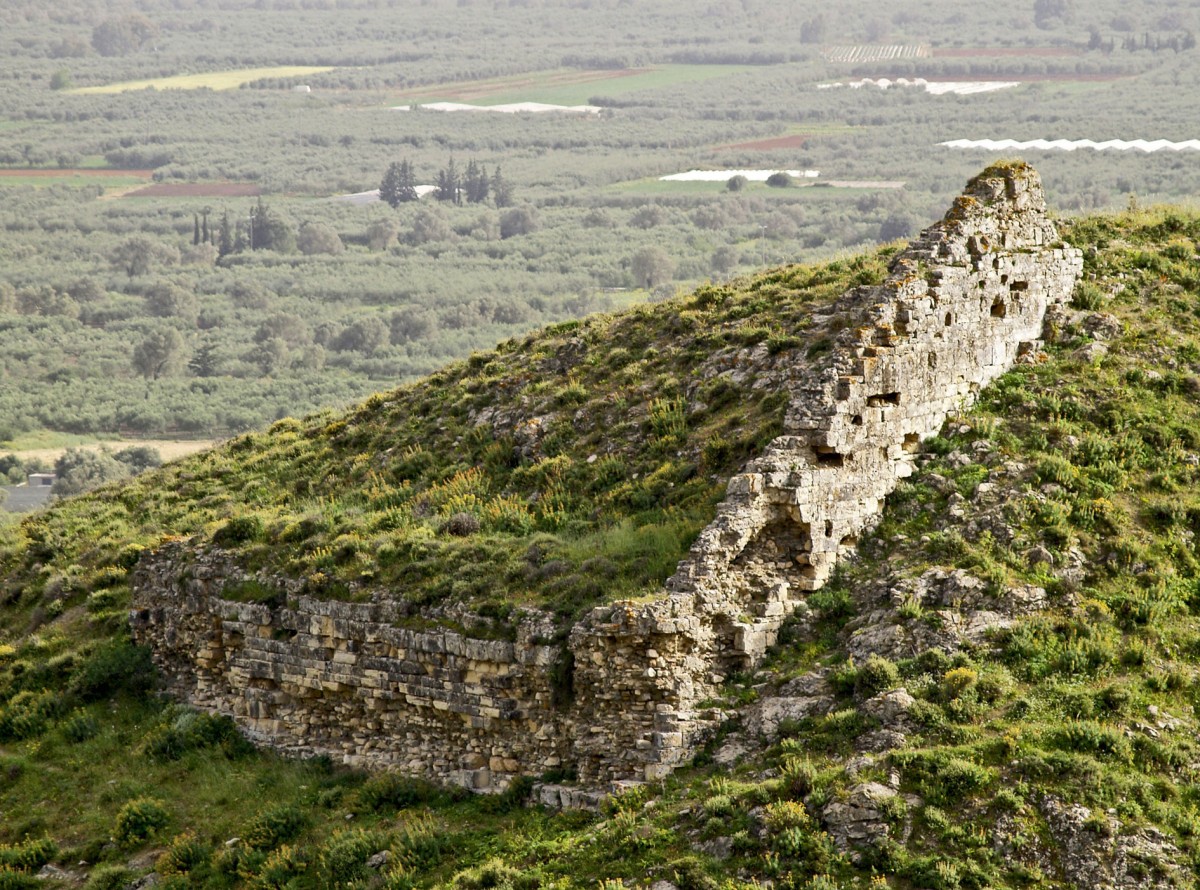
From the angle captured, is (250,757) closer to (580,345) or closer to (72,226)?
(580,345)

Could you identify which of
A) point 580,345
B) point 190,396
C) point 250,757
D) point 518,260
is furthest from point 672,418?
point 518,260

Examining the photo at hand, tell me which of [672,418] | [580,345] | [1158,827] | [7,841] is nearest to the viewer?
Result: [1158,827]

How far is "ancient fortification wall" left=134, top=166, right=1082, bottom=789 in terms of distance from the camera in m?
21.4

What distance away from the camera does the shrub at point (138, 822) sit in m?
24.8

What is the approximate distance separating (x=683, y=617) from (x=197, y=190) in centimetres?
17724

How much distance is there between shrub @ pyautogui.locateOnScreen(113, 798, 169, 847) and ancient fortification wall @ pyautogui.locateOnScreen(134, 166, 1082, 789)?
75.1 inches

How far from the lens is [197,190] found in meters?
190

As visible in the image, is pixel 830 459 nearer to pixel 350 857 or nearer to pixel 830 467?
pixel 830 467

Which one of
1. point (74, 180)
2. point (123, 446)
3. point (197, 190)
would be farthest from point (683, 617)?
point (74, 180)

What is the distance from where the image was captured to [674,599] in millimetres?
21297

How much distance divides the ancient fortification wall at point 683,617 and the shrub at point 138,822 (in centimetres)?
191

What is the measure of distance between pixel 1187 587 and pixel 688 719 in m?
6.86

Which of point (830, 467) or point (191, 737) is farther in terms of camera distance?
point (191, 737)

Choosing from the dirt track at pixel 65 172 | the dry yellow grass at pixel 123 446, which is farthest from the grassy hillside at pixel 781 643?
the dirt track at pixel 65 172
